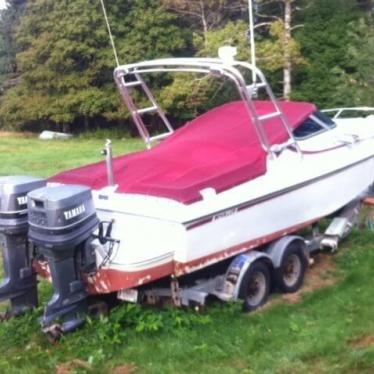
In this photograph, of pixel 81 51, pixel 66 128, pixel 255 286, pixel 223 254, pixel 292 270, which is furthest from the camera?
pixel 66 128

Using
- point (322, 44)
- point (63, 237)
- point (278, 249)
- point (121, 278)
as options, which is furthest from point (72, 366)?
point (322, 44)

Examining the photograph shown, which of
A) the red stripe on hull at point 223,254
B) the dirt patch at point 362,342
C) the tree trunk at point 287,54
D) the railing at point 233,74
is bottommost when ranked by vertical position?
the tree trunk at point 287,54

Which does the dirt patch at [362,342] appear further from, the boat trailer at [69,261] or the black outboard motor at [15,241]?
the black outboard motor at [15,241]

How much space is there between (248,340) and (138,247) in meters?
1.01

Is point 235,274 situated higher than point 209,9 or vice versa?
point 235,274

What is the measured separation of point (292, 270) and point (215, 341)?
1307mm

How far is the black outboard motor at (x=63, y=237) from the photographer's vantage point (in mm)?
4469

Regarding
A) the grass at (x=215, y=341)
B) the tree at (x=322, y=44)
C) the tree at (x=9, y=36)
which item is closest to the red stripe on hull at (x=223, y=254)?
the grass at (x=215, y=341)

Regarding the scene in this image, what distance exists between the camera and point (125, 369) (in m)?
4.46

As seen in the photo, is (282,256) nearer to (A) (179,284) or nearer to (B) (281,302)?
(B) (281,302)

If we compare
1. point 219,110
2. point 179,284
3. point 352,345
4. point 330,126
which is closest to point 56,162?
point 219,110

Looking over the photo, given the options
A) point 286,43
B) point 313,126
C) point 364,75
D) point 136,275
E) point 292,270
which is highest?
point 313,126

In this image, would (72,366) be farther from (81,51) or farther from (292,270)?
(81,51)

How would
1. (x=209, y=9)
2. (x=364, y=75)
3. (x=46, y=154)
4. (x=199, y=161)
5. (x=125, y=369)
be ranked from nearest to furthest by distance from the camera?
(x=125, y=369) → (x=199, y=161) → (x=364, y=75) → (x=46, y=154) → (x=209, y=9)
